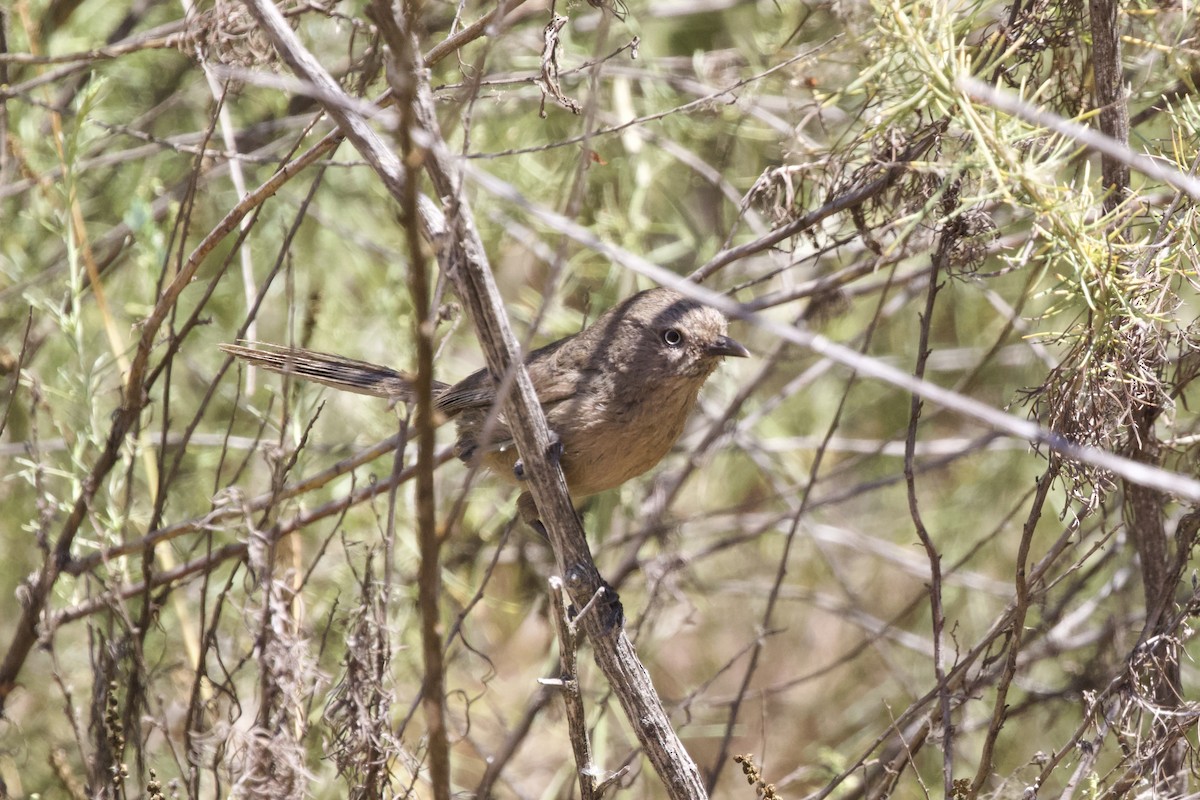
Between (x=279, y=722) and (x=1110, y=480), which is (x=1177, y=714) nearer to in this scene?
(x=1110, y=480)

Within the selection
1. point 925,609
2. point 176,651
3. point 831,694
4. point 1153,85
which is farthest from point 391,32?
point 831,694

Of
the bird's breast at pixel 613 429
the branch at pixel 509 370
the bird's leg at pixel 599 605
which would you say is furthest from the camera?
the bird's breast at pixel 613 429

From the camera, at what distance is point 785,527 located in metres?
5.76

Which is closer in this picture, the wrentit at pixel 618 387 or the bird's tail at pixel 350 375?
the wrentit at pixel 618 387

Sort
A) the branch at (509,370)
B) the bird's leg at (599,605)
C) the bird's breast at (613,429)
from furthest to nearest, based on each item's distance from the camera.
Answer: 1. the bird's breast at (613,429)
2. the bird's leg at (599,605)
3. the branch at (509,370)

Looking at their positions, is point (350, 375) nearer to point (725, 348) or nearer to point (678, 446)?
point (725, 348)

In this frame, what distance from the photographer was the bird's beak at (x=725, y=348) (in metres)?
4.02

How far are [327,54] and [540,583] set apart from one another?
299cm

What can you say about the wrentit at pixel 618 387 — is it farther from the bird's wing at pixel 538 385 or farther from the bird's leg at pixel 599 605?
the bird's leg at pixel 599 605

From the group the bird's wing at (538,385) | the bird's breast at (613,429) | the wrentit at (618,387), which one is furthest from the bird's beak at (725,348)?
the bird's wing at (538,385)

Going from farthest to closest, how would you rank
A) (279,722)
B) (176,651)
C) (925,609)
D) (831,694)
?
(831,694) < (925,609) < (176,651) < (279,722)

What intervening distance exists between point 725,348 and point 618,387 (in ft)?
1.37

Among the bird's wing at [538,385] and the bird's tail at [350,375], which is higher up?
the bird's tail at [350,375]

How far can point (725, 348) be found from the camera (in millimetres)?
4043
